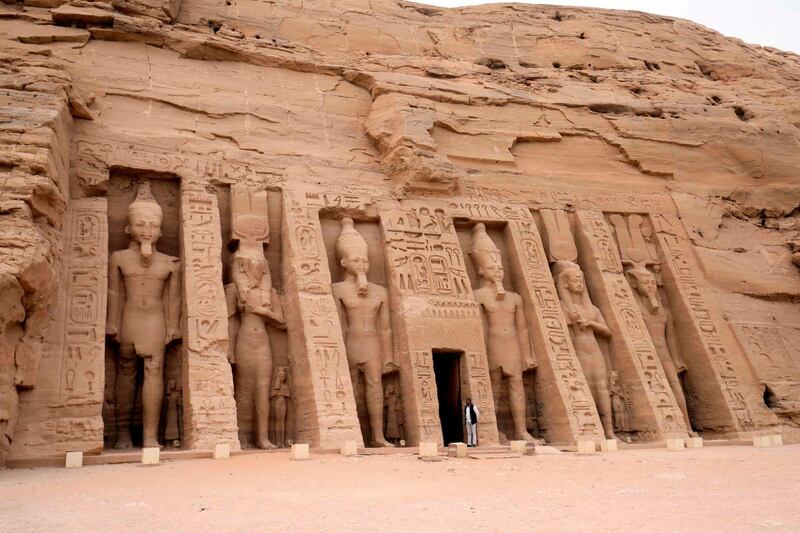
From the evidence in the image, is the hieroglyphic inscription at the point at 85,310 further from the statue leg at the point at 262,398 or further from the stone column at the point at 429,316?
the stone column at the point at 429,316

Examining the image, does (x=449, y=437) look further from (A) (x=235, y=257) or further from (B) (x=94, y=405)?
(B) (x=94, y=405)

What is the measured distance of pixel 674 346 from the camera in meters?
11.2

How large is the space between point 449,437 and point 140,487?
5.83m

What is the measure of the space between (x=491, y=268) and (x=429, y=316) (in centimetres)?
148

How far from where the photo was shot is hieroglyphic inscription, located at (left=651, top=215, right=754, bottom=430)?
34.4 ft

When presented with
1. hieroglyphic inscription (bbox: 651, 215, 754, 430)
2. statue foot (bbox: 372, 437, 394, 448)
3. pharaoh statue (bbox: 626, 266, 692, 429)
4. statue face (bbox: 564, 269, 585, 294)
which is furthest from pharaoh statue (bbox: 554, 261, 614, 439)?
statue foot (bbox: 372, 437, 394, 448)

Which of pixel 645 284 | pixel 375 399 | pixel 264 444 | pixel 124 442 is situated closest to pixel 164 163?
pixel 124 442

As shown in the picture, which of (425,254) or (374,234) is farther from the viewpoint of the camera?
(374,234)

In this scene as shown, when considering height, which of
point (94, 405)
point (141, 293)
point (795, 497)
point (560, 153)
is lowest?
point (795, 497)

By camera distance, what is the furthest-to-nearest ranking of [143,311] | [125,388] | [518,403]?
1. [518,403]
2. [143,311]
3. [125,388]

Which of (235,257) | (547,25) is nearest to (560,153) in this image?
(547,25)

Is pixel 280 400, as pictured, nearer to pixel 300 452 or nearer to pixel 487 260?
pixel 300 452

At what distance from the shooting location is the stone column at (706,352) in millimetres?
10438

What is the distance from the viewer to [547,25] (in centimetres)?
1538
